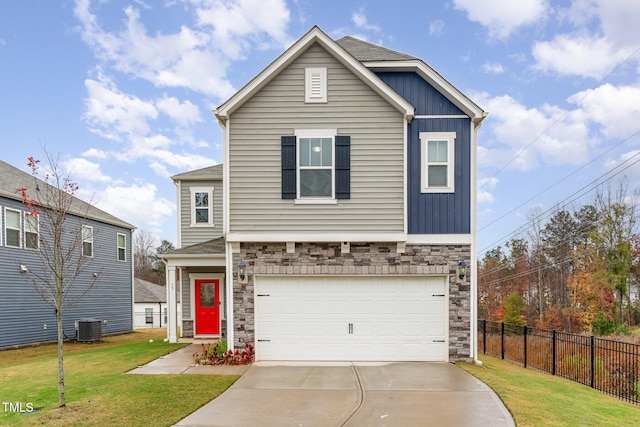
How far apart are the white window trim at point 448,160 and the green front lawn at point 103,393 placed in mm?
5970

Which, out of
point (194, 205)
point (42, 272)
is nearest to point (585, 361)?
point (194, 205)

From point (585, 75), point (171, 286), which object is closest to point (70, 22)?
point (171, 286)

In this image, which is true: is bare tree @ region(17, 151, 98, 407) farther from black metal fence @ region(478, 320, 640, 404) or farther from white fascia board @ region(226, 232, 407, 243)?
black metal fence @ region(478, 320, 640, 404)

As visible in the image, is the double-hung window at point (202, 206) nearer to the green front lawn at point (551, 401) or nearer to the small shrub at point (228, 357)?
the small shrub at point (228, 357)

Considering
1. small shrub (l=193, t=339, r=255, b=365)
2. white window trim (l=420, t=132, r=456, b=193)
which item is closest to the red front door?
small shrub (l=193, t=339, r=255, b=365)

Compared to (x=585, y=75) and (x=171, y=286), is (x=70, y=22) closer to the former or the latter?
(x=171, y=286)

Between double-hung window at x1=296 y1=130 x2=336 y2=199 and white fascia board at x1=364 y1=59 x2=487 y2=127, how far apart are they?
2.19 meters

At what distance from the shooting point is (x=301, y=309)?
32.0 feet

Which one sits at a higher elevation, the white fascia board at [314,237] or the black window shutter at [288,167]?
the black window shutter at [288,167]

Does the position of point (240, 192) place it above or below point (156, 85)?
below

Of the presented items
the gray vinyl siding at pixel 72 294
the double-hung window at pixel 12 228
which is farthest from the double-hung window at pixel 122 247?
the double-hung window at pixel 12 228

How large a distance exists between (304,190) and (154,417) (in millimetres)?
5438

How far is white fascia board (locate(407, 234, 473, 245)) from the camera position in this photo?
964cm

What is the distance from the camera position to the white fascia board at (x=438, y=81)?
959 cm
